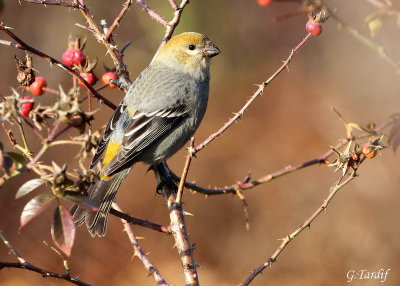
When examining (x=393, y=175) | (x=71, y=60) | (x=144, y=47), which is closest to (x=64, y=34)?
(x=144, y=47)

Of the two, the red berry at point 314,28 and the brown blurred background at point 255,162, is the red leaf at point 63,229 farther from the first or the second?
the brown blurred background at point 255,162

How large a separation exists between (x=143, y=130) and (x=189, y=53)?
2.85 ft

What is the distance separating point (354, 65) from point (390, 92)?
1454 mm

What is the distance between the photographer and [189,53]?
16.4 ft

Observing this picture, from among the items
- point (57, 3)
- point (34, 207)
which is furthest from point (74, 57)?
point (34, 207)

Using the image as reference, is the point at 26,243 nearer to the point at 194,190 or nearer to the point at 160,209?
the point at 160,209

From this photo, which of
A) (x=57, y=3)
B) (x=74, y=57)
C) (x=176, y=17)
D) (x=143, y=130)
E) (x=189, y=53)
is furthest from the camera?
(x=189, y=53)

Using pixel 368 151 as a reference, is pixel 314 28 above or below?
above

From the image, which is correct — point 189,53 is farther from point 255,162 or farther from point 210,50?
point 255,162

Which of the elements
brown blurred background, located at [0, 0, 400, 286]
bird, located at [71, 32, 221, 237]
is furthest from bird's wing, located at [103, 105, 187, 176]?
brown blurred background, located at [0, 0, 400, 286]

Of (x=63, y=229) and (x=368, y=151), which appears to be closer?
(x=63, y=229)

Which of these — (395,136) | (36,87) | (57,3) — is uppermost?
(57,3)

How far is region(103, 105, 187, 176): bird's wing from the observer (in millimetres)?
4281

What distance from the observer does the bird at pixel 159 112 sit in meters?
4.33
